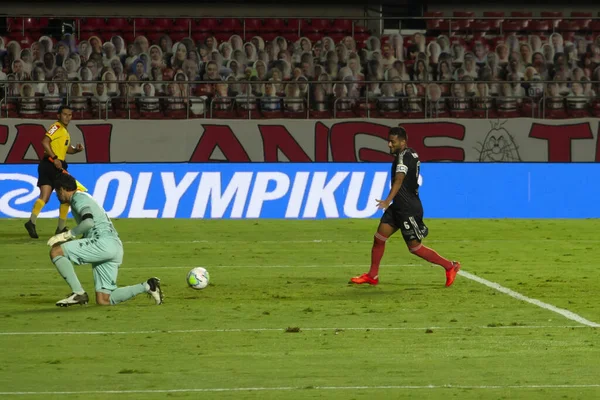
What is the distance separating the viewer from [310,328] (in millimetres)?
11312

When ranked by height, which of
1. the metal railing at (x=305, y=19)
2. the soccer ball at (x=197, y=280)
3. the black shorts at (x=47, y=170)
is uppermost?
the metal railing at (x=305, y=19)

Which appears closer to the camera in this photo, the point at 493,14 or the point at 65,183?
the point at 65,183

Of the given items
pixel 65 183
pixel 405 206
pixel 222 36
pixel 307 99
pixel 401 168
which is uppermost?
pixel 222 36

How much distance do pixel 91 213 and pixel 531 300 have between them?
499 cm

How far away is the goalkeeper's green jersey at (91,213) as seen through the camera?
40.4ft

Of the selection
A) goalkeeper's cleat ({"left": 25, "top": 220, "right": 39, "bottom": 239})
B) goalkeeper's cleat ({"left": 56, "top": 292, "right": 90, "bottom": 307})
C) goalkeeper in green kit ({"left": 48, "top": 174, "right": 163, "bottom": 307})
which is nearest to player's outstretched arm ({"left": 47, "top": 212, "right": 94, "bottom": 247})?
goalkeeper in green kit ({"left": 48, "top": 174, "right": 163, "bottom": 307})

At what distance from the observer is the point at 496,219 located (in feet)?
82.4

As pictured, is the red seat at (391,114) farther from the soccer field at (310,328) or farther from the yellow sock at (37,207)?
the yellow sock at (37,207)

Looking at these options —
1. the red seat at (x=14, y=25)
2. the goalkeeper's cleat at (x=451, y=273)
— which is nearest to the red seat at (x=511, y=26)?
the red seat at (x=14, y=25)

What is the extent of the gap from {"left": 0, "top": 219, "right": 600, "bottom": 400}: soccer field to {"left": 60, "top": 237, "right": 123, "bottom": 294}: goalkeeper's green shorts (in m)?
0.43

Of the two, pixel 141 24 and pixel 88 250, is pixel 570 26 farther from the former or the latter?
pixel 88 250

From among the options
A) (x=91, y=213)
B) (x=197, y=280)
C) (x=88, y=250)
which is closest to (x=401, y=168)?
(x=197, y=280)

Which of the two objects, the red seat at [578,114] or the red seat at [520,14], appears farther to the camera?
the red seat at [520,14]

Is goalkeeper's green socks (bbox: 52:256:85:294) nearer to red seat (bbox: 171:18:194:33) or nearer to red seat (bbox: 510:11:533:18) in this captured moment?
red seat (bbox: 171:18:194:33)
